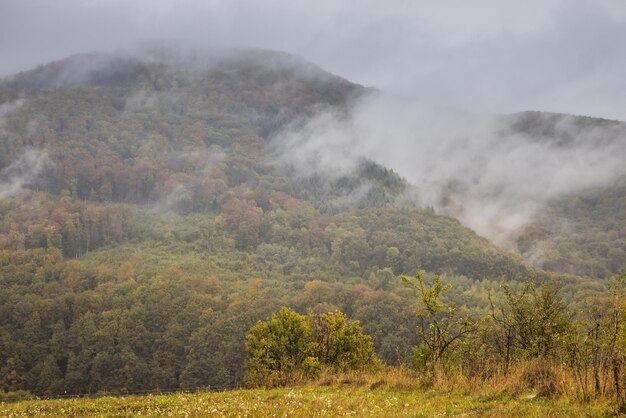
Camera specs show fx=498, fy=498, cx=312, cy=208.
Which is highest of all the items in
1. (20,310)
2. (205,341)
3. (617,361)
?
(617,361)

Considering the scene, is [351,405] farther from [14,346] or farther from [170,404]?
[14,346]

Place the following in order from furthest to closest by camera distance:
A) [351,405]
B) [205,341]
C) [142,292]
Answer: [142,292] < [205,341] < [351,405]

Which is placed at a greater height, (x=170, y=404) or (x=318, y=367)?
(x=170, y=404)

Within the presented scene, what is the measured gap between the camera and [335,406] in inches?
614

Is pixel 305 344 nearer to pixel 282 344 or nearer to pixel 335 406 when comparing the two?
pixel 282 344

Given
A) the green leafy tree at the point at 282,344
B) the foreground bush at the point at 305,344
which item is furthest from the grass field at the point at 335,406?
the green leafy tree at the point at 282,344

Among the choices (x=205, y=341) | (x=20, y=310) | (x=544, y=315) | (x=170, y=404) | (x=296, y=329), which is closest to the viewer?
(x=170, y=404)

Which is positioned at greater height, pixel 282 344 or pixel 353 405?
pixel 353 405

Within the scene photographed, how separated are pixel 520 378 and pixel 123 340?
154 m

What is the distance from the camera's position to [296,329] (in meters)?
64.6

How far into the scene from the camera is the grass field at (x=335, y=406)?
44.1 feet

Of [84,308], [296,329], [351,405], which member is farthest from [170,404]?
[84,308]

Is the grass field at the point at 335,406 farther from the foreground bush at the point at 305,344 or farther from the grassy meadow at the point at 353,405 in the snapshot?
the foreground bush at the point at 305,344

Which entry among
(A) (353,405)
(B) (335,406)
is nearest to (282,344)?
A: (A) (353,405)
